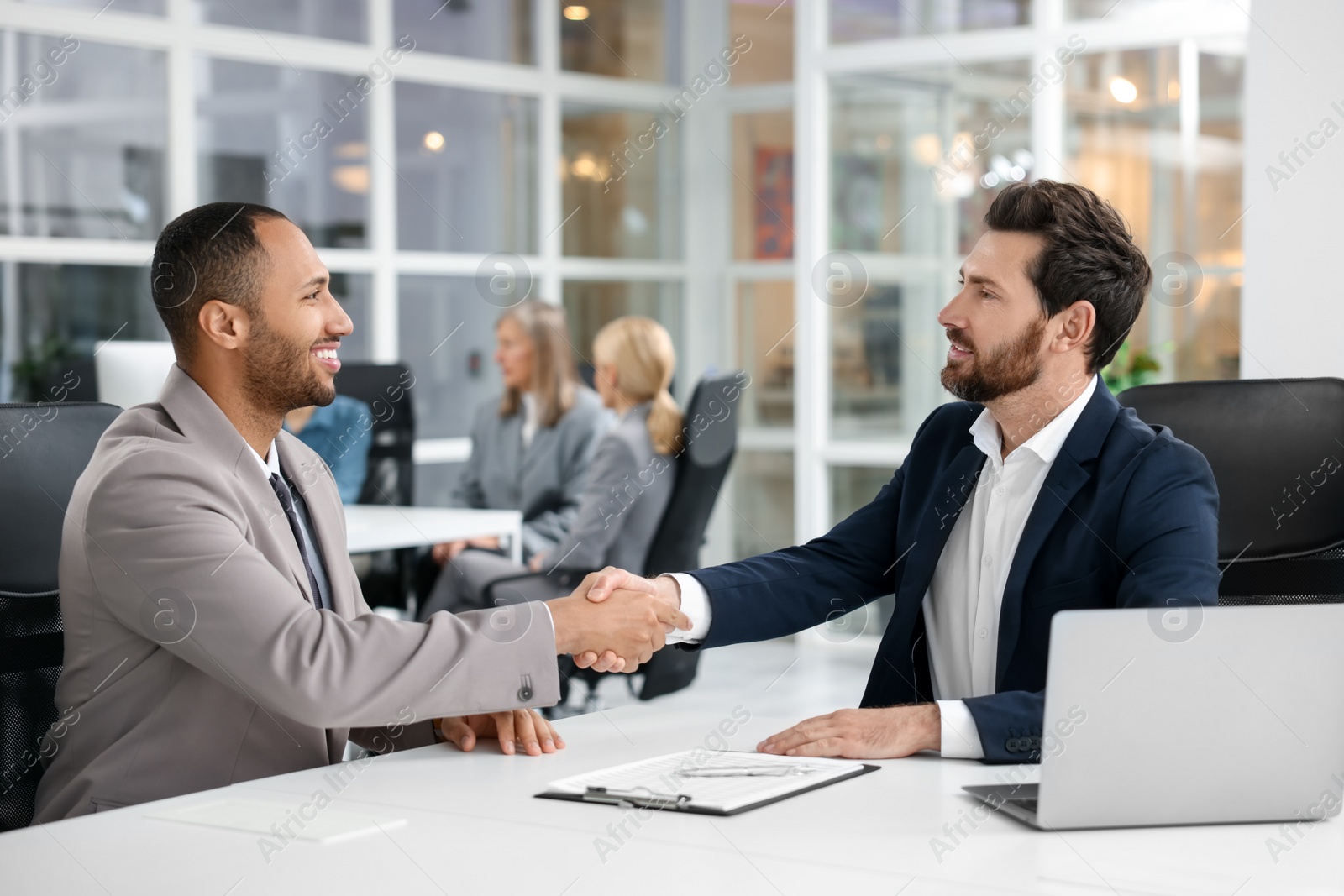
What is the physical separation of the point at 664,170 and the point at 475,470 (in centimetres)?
263

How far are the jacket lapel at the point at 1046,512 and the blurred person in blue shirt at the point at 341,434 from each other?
9.86 feet

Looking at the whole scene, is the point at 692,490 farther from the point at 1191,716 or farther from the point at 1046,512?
the point at 1191,716

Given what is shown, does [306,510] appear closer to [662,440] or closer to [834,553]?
[834,553]

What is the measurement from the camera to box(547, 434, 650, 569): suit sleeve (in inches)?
155

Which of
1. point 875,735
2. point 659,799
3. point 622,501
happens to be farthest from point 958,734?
point 622,501

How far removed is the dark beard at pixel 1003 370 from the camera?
1.99m

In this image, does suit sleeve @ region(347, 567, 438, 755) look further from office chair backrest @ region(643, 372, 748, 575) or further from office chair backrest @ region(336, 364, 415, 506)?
office chair backrest @ region(336, 364, 415, 506)

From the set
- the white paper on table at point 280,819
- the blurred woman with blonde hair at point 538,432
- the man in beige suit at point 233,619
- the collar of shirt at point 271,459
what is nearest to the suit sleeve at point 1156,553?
the man in beige suit at point 233,619

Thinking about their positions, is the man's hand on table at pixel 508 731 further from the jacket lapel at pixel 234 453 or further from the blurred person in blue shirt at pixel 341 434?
the blurred person in blue shirt at pixel 341 434

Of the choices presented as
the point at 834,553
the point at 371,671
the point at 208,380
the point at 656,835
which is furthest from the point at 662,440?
the point at 656,835

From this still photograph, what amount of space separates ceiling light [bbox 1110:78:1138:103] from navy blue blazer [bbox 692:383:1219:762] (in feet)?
12.1

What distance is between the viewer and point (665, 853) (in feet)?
4.03

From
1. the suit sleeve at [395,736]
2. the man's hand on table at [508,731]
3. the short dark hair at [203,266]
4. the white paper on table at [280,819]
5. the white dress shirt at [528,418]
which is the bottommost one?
the suit sleeve at [395,736]

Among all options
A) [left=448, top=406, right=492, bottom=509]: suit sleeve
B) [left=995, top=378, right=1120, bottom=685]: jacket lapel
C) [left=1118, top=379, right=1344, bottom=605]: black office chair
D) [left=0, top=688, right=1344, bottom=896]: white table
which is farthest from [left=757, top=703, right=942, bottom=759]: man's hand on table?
[left=448, top=406, right=492, bottom=509]: suit sleeve
